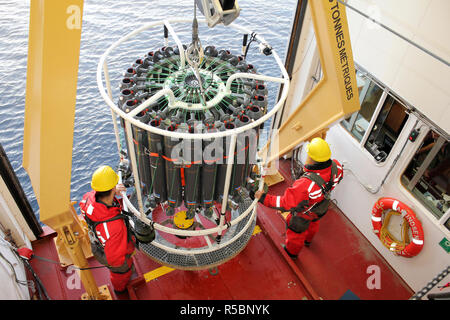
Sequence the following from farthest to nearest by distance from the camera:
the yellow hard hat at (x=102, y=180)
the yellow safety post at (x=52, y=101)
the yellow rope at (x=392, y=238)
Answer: the yellow rope at (x=392, y=238) → the yellow hard hat at (x=102, y=180) → the yellow safety post at (x=52, y=101)

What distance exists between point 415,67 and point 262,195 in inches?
119

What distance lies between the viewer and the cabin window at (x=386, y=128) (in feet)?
19.9

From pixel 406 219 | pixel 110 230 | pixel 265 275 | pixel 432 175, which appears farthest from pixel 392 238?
pixel 110 230

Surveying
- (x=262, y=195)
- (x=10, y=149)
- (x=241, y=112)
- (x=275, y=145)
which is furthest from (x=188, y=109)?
(x=10, y=149)

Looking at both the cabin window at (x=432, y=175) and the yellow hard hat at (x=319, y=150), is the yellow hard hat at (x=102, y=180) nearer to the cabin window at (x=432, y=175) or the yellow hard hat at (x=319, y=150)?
the yellow hard hat at (x=319, y=150)

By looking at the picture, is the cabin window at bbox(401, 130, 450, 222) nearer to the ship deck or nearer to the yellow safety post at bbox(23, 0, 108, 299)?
the ship deck

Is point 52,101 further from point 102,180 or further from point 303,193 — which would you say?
point 303,193

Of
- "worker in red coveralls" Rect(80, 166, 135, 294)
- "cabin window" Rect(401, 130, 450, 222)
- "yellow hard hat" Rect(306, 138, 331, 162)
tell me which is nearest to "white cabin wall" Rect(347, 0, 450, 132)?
"cabin window" Rect(401, 130, 450, 222)

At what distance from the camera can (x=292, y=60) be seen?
754 centimetres

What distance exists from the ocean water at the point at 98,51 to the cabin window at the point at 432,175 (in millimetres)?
5857

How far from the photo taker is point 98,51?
12070mm

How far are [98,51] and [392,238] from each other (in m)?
10.7

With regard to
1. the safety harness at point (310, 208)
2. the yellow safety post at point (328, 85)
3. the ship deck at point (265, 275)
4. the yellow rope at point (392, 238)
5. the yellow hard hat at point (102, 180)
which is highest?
the yellow safety post at point (328, 85)

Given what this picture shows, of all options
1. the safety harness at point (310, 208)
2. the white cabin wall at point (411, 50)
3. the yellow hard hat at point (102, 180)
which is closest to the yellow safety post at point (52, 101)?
the yellow hard hat at point (102, 180)
